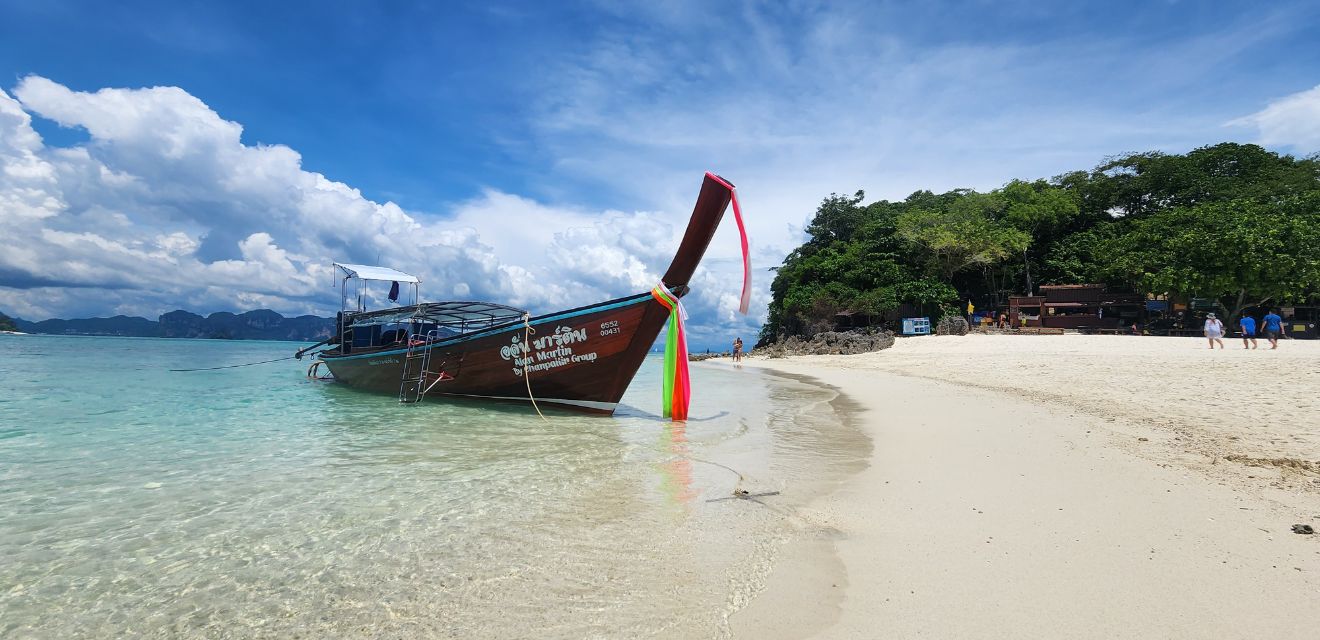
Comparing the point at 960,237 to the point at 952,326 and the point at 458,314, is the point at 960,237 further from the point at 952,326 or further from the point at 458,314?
the point at 458,314

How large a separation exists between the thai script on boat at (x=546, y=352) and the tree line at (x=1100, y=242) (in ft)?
86.4

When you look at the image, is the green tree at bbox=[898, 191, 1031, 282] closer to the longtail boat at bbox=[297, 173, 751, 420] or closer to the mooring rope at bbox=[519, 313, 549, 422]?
the longtail boat at bbox=[297, 173, 751, 420]

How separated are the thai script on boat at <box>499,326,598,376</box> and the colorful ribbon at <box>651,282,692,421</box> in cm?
141

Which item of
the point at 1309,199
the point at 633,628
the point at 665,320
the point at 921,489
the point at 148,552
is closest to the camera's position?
the point at 633,628

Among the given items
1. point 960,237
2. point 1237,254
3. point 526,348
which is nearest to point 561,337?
point 526,348

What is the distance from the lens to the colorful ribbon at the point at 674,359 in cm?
895

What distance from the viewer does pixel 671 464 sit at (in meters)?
6.04

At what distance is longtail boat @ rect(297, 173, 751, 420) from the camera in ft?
29.2

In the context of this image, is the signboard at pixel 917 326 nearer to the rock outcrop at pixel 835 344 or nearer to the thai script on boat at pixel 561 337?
the rock outcrop at pixel 835 344

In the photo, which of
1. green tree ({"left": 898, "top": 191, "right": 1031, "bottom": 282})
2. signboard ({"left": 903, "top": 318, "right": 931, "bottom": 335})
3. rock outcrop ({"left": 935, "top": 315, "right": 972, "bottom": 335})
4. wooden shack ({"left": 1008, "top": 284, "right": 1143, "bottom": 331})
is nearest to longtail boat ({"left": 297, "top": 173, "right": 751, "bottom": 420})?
rock outcrop ({"left": 935, "top": 315, "right": 972, "bottom": 335})

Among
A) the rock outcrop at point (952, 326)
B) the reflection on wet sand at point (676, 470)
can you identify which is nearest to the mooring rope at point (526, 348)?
the reflection on wet sand at point (676, 470)

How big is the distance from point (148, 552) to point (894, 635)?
450 cm

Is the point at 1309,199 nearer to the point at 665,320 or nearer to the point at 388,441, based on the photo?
the point at 665,320

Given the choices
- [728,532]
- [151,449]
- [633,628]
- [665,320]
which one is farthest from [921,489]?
[151,449]
